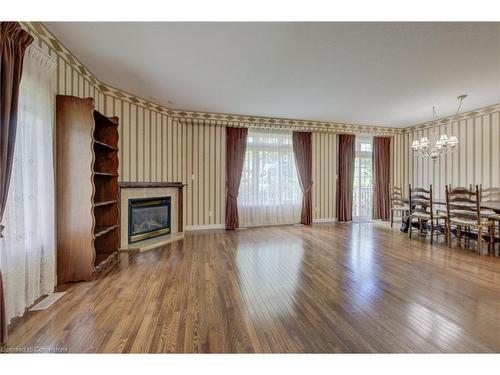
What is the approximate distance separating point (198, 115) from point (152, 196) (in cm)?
213

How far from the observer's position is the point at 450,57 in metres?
2.65

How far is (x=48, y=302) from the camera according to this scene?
6.74 ft

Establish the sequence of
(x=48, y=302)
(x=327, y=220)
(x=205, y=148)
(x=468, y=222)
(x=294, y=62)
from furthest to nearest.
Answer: (x=327, y=220), (x=205, y=148), (x=468, y=222), (x=294, y=62), (x=48, y=302)

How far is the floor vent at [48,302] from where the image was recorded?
6.46 feet

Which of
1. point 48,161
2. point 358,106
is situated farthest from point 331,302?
point 358,106

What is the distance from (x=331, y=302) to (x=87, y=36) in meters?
3.65

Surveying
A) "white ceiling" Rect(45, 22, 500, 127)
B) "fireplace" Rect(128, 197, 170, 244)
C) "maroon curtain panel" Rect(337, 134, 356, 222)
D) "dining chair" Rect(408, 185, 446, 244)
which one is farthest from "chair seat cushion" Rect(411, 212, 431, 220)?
"fireplace" Rect(128, 197, 170, 244)

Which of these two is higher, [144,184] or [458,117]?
[458,117]

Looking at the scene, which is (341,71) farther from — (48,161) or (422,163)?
(422,163)

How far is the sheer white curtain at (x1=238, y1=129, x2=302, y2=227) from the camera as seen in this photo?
17.9ft

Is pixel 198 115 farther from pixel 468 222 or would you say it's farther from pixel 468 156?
pixel 468 156

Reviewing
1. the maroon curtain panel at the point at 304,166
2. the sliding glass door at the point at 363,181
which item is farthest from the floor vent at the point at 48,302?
the sliding glass door at the point at 363,181

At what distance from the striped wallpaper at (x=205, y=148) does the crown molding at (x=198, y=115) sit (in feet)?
0.06

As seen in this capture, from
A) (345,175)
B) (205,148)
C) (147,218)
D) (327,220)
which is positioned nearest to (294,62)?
(205,148)
